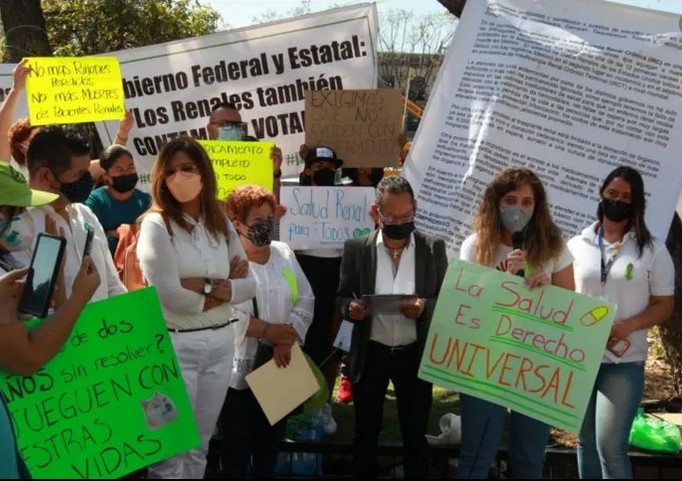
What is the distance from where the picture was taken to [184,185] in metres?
3.95

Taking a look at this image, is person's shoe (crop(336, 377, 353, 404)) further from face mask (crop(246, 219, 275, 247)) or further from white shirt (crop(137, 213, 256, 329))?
white shirt (crop(137, 213, 256, 329))

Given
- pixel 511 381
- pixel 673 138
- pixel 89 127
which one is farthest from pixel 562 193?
pixel 89 127

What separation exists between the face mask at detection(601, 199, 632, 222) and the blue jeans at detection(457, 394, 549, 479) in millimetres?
1044

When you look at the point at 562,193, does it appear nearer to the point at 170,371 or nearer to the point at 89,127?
the point at 170,371

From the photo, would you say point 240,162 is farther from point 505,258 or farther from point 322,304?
point 505,258

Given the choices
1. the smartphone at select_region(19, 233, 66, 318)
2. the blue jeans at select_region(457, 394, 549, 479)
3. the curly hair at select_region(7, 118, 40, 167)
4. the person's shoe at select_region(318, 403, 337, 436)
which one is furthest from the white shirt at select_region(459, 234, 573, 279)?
the curly hair at select_region(7, 118, 40, 167)

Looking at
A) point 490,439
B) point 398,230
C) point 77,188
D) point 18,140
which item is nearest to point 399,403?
point 490,439

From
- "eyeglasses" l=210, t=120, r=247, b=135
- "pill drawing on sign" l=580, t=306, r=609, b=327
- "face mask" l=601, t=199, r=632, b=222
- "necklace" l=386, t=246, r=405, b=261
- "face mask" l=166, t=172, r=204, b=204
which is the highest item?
"eyeglasses" l=210, t=120, r=247, b=135

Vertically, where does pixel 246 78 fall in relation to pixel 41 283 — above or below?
above

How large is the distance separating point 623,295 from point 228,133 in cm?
292

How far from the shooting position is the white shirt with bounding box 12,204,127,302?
3.41 m

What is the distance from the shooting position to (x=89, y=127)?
10250 millimetres

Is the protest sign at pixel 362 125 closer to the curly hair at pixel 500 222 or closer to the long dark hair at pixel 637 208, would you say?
the curly hair at pixel 500 222

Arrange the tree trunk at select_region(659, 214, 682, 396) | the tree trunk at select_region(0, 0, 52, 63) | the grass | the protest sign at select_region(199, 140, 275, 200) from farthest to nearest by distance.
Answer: the tree trunk at select_region(0, 0, 52, 63), the tree trunk at select_region(659, 214, 682, 396), the grass, the protest sign at select_region(199, 140, 275, 200)
